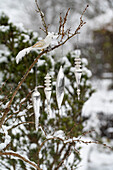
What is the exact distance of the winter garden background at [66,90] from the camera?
124 cm

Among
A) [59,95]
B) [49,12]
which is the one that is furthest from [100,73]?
[59,95]

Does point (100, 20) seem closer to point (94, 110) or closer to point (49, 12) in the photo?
point (49, 12)

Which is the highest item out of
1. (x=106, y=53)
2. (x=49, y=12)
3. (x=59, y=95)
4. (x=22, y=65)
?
(x=49, y=12)

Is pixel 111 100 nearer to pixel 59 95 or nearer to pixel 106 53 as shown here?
pixel 106 53

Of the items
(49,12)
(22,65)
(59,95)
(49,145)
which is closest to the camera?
(59,95)

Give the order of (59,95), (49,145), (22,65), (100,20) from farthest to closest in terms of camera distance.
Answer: (100,20), (49,145), (22,65), (59,95)

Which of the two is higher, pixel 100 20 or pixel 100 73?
pixel 100 20

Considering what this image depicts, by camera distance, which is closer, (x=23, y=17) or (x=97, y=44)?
(x=23, y=17)

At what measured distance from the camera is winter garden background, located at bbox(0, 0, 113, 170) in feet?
4.07

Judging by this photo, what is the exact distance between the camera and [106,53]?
458 cm

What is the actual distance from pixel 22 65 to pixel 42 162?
651mm

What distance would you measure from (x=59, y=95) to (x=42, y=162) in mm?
818

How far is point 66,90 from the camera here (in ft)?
4.52

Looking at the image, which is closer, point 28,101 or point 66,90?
point 28,101
